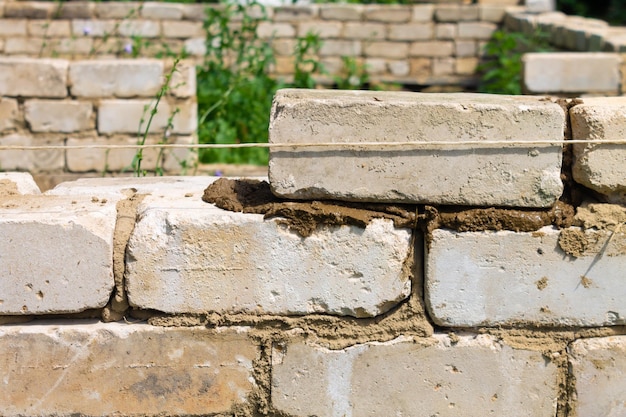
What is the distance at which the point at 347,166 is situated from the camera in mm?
2727

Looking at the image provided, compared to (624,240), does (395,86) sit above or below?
below

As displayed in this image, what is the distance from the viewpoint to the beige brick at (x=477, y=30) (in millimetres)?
11062

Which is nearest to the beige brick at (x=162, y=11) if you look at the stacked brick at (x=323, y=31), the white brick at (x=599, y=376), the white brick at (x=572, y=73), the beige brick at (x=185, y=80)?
the stacked brick at (x=323, y=31)

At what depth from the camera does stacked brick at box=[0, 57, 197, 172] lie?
249 inches

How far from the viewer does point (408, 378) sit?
2.90 metres

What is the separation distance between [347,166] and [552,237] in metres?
0.73

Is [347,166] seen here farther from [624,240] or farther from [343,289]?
[624,240]

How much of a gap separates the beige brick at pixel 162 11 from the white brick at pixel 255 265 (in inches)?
321

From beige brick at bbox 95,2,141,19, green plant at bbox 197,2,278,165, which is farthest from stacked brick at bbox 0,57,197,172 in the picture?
beige brick at bbox 95,2,141,19

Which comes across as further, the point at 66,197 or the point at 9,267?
the point at 66,197

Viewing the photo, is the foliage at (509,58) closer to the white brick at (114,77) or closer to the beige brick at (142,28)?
the white brick at (114,77)

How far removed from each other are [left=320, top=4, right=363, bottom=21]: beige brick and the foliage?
1.77 metres

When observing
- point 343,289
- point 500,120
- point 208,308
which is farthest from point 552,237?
point 208,308

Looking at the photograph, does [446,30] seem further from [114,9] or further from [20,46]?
[20,46]
